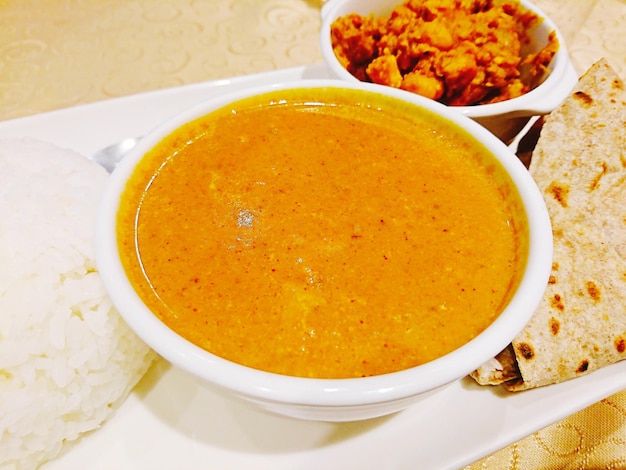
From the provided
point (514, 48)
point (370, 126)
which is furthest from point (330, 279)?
point (514, 48)

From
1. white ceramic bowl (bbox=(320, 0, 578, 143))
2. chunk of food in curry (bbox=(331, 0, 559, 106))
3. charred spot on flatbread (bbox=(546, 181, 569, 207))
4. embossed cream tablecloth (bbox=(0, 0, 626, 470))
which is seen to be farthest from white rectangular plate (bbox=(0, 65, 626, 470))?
embossed cream tablecloth (bbox=(0, 0, 626, 470))

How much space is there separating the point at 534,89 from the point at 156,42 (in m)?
1.82

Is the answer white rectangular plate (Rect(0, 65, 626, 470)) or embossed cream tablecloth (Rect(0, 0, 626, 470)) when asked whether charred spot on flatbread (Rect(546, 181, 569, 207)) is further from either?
embossed cream tablecloth (Rect(0, 0, 626, 470))

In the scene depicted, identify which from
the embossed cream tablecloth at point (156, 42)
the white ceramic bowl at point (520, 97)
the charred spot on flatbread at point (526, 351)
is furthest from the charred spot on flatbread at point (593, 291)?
the embossed cream tablecloth at point (156, 42)

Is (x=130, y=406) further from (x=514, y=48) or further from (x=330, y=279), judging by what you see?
(x=514, y=48)

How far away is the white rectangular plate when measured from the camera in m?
1.09

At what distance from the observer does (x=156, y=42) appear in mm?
2568

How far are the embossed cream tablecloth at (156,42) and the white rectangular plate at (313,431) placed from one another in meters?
1.57

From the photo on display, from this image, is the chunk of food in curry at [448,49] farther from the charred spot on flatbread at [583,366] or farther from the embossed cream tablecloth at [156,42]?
the charred spot on flatbread at [583,366]

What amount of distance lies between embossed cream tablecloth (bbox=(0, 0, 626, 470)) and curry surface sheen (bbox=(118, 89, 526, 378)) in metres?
1.22

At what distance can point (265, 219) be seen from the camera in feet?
3.59

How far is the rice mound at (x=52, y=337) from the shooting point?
111 centimetres

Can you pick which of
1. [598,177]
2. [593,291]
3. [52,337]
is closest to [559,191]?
[598,177]

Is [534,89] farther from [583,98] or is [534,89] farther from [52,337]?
[52,337]
